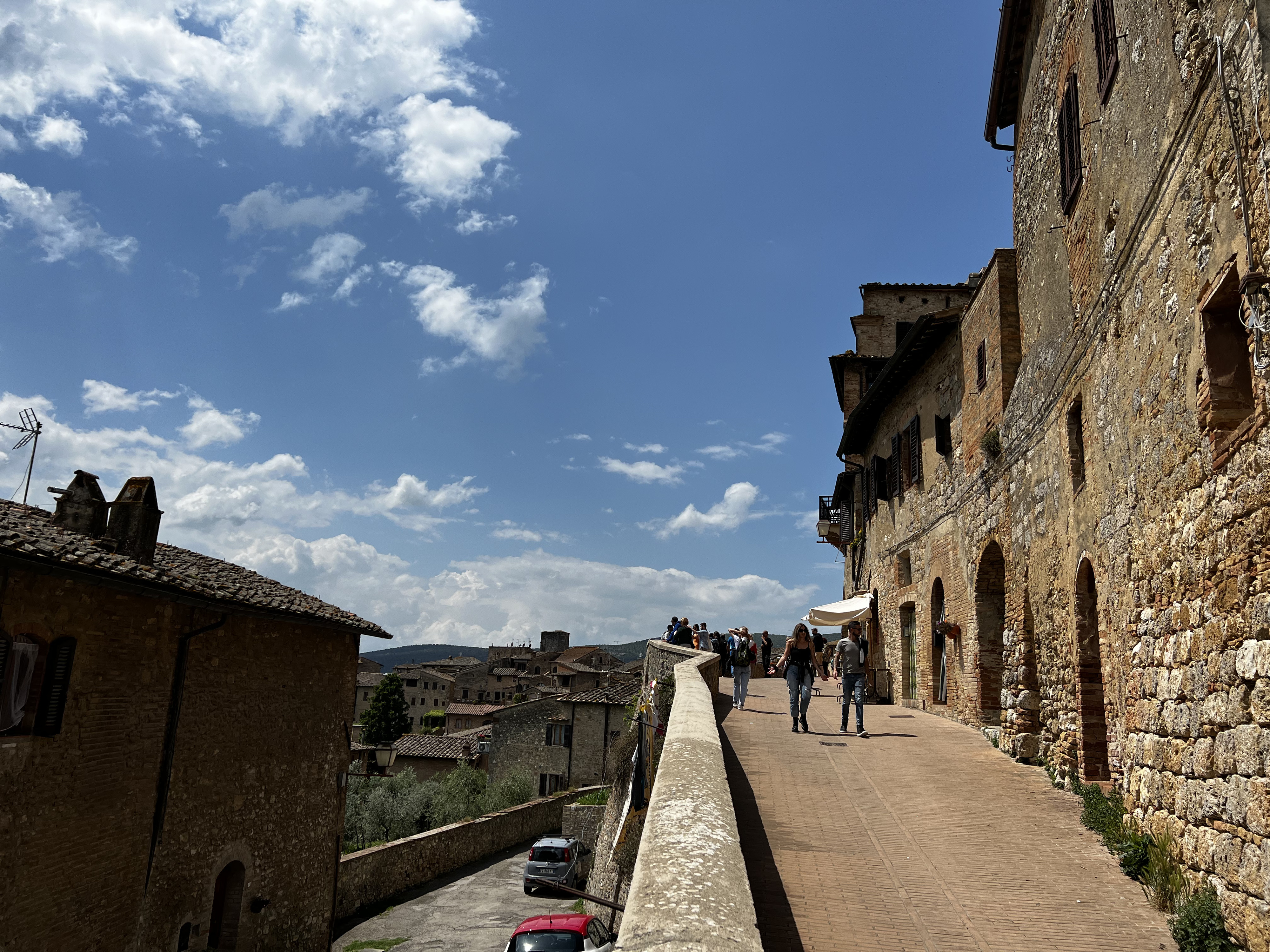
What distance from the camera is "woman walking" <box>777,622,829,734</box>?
520 inches

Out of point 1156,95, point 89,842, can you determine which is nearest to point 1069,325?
point 1156,95

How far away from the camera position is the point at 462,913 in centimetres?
2241

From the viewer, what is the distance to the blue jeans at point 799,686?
43.5 feet

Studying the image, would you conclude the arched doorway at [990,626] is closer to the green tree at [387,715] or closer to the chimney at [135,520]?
the chimney at [135,520]

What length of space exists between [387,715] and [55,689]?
184 feet

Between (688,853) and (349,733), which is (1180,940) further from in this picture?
→ (349,733)

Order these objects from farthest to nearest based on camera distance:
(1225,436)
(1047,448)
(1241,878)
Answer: (1047,448)
(1225,436)
(1241,878)

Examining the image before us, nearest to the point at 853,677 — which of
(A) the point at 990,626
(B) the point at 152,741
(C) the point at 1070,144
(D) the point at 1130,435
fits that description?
(A) the point at 990,626

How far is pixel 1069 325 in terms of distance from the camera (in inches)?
402

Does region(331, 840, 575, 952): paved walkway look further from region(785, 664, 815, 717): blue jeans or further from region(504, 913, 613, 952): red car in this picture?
region(785, 664, 815, 717): blue jeans

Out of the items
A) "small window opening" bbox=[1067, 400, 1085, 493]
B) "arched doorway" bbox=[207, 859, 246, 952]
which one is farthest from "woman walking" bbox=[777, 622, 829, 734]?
"arched doorway" bbox=[207, 859, 246, 952]

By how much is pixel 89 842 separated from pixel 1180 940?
11609 mm

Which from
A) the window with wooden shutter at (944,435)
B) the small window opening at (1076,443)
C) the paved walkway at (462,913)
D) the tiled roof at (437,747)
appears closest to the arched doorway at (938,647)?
the window with wooden shutter at (944,435)

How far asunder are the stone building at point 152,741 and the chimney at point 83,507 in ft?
0.08
